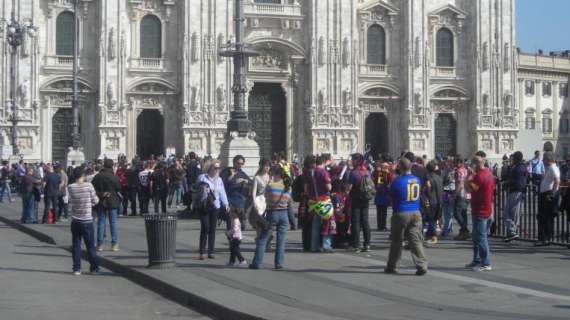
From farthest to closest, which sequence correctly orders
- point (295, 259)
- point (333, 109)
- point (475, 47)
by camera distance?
point (475, 47) → point (333, 109) → point (295, 259)

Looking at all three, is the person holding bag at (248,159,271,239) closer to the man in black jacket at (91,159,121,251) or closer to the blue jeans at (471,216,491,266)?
the blue jeans at (471,216,491,266)

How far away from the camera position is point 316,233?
676 inches

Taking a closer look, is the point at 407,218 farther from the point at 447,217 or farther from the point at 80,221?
the point at 447,217

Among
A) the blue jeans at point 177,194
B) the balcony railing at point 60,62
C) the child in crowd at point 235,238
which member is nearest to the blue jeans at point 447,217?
the child in crowd at point 235,238

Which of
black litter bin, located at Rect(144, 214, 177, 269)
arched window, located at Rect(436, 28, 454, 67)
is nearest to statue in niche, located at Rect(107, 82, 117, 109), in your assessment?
arched window, located at Rect(436, 28, 454, 67)

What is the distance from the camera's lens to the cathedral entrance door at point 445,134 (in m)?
53.0

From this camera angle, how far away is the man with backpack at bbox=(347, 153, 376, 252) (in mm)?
17422

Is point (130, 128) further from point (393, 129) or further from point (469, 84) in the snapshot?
point (469, 84)

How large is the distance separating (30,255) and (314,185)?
631cm

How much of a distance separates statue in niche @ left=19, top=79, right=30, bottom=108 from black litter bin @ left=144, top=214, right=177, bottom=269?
32.6 m

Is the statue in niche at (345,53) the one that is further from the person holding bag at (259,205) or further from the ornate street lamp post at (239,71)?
the person holding bag at (259,205)

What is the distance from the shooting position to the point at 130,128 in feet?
155

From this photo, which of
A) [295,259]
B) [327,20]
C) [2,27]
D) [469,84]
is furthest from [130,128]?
[295,259]

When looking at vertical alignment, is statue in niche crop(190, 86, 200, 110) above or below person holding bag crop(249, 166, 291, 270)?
above
